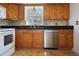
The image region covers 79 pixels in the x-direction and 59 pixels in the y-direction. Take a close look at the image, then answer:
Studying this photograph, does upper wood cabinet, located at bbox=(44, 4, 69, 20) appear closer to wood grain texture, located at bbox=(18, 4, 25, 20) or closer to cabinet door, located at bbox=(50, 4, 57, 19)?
cabinet door, located at bbox=(50, 4, 57, 19)

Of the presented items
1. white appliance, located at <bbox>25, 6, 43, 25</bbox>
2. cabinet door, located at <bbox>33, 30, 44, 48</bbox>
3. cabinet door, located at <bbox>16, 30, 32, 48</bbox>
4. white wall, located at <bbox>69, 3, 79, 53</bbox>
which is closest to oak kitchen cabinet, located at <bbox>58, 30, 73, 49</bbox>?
white wall, located at <bbox>69, 3, 79, 53</bbox>

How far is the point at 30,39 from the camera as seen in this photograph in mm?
5484

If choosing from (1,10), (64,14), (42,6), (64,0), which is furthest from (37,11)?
(64,0)

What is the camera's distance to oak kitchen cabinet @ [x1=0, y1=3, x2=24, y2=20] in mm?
5307

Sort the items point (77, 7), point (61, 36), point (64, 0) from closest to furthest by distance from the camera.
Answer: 1. point (64, 0)
2. point (77, 7)
3. point (61, 36)

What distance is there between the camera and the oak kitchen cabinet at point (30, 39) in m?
5.44

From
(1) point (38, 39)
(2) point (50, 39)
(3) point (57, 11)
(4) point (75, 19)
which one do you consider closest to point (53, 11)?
(3) point (57, 11)

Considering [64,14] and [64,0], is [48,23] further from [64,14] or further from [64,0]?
[64,0]

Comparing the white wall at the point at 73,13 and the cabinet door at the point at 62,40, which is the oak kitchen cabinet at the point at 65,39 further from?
the white wall at the point at 73,13

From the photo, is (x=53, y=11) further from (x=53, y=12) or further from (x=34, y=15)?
(x=34, y=15)

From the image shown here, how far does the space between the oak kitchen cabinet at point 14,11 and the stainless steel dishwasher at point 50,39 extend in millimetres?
1285

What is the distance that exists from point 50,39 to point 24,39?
0.92 metres

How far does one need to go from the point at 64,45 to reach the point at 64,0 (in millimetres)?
4848

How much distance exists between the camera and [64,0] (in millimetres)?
648
